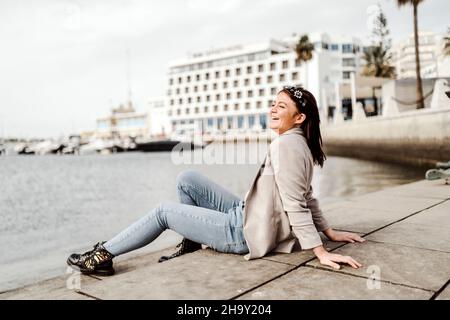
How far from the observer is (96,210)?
1130 cm

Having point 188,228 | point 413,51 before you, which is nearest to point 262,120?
point 413,51

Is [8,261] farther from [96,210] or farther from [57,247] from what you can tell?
[96,210]

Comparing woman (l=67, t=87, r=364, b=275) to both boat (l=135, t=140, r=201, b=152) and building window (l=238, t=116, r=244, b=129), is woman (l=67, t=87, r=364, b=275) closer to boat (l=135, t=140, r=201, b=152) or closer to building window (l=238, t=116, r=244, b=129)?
Answer: boat (l=135, t=140, r=201, b=152)

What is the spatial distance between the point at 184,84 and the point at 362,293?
8559cm

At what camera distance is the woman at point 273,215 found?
2428mm

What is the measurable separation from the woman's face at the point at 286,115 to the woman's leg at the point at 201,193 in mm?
835

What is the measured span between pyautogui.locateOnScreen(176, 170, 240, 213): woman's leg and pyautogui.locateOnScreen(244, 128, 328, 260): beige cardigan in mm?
552

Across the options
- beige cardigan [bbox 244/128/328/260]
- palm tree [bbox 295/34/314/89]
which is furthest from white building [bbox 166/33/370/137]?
beige cardigan [bbox 244/128/328/260]

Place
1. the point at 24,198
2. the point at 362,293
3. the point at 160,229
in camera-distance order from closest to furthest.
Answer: the point at 362,293 → the point at 160,229 → the point at 24,198

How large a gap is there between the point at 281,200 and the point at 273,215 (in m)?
0.11

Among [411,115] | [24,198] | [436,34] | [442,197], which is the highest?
[436,34]

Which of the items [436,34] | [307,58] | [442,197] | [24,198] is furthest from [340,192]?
[436,34]

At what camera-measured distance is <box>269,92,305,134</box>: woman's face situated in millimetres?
2553

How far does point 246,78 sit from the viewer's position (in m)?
74.4
